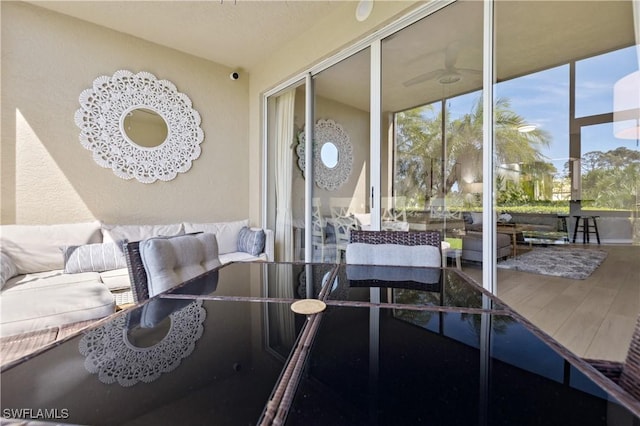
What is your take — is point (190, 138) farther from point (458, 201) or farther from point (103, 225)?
point (458, 201)

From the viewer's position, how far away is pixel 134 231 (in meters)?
3.09

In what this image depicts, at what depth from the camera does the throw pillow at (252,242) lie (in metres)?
3.41

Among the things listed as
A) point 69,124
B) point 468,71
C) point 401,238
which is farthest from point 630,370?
point 69,124

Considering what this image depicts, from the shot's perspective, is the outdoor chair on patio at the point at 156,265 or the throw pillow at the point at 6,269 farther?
the throw pillow at the point at 6,269

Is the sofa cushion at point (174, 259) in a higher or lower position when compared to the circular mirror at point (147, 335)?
higher

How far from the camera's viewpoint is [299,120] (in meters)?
3.51

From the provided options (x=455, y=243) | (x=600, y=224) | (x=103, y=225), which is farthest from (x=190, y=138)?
(x=600, y=224)

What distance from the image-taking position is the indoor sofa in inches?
57.2

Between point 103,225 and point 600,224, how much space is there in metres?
6.63

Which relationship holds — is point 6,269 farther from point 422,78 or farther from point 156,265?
point 422,78

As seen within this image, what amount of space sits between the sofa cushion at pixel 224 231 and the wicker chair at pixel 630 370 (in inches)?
133

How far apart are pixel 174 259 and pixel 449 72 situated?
281 centimetres

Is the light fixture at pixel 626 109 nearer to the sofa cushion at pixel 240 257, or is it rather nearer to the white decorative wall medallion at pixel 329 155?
the white decorative wall medallion at pixel 329 155

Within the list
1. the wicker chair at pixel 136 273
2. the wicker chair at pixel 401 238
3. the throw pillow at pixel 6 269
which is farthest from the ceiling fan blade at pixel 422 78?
the throw pillow at pixel 6 269
